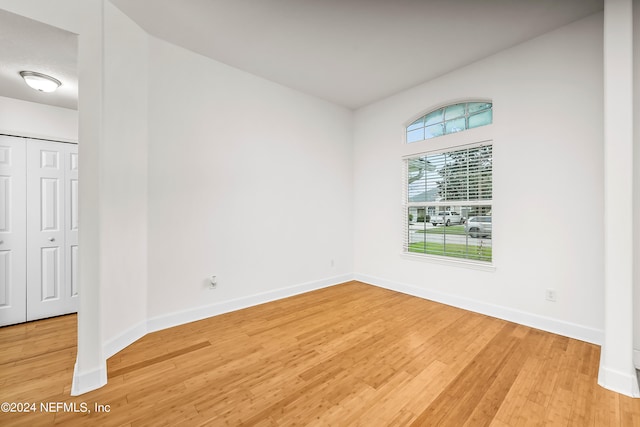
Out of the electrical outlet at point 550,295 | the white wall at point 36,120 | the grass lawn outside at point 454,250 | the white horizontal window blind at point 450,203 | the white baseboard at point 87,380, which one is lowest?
the white baseboard at point 87,380

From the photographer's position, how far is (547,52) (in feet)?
9.05

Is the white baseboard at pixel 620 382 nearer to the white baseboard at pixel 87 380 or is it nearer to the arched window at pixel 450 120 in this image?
the arched window at pixel 450 120

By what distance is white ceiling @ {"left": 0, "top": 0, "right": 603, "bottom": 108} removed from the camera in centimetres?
229

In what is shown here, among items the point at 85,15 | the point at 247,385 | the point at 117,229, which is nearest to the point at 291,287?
the point at 247,385

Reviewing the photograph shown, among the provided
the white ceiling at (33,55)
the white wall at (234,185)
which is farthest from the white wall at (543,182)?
the white ceiling at (33,55)

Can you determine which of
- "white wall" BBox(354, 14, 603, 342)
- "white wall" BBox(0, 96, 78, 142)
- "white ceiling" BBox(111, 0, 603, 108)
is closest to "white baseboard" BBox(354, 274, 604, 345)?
"white wall" BBox(354, 14, 603, 342)

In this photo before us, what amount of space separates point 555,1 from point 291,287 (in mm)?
4272

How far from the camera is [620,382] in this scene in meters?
1.85

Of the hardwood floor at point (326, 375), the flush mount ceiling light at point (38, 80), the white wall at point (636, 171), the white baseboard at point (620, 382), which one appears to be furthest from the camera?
the flush mount ceiling light at point (38, 80)

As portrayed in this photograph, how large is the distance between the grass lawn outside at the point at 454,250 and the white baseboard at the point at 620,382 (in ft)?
4.88

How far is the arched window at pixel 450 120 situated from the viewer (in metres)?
3.32

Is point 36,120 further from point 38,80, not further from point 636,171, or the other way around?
point 636,171

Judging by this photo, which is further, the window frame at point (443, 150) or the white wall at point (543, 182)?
the window frame at point (443, 150)

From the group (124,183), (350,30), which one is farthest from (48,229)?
(350,30)
